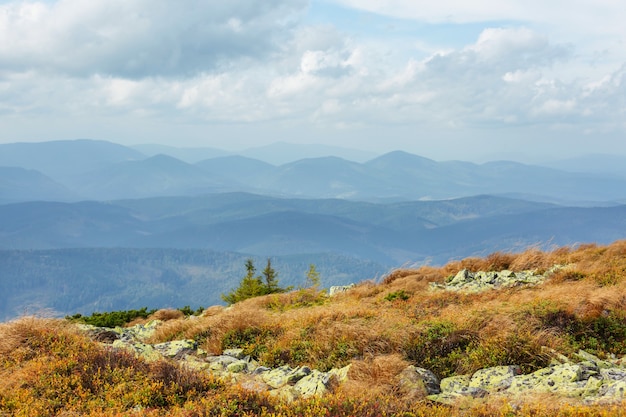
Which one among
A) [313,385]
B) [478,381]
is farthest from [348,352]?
[478,381]

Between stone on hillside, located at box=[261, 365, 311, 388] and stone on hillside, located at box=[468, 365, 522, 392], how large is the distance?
3.40m

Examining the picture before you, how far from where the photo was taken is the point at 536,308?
36.4 ft

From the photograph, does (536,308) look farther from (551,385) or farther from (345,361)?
(345,361)

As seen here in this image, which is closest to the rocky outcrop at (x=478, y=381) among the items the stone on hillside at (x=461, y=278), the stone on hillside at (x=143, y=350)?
the stone on hillside at (x=143, y=350)

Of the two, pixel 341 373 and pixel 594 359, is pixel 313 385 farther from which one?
pixel 594 359

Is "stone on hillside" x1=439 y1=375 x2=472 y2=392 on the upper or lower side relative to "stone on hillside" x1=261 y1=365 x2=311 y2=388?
upper

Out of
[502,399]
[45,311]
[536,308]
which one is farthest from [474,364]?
[45,311]

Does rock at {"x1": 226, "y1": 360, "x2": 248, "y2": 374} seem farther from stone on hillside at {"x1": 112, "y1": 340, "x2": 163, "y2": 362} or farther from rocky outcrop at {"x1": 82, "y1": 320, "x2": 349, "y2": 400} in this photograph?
stone on hillside at {"x1": 112, "y1": 340, "x2": 163, "y2": 362}

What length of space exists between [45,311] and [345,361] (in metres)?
9.44

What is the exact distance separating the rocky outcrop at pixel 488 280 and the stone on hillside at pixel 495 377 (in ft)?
27.1

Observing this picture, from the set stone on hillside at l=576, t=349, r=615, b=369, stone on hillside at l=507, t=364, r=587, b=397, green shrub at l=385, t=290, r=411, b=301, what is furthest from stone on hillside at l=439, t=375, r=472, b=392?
green shrub at l=385, t=290, r=411, b=301

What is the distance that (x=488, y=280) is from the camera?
58.9ft

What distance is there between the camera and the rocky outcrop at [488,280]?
1672 cm

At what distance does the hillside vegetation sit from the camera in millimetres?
6574
